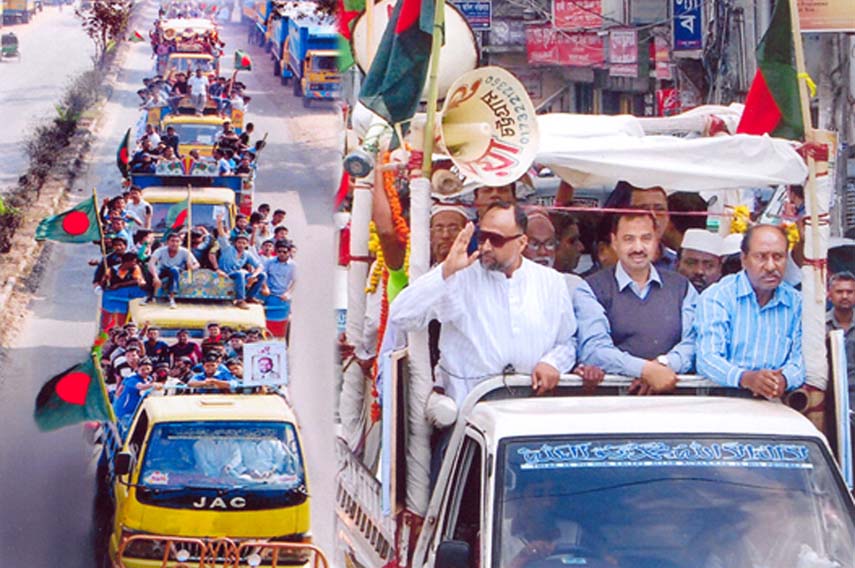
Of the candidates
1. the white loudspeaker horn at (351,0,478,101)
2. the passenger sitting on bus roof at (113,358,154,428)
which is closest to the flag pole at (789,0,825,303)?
the white loudspeaker horn at (351,0,478,101)

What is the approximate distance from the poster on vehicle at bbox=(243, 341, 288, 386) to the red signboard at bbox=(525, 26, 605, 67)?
61.2ft

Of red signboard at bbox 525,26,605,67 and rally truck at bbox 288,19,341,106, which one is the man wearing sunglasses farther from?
rally truck at bbox 288,19,341,106

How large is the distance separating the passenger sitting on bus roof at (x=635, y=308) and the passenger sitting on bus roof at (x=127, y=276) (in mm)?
12853

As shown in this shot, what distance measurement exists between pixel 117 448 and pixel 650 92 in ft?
64.2

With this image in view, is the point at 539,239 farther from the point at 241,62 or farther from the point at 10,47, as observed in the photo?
the point at 10,47

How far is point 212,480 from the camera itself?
40.7 ft

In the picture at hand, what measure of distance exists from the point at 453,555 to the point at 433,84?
2.05 metres

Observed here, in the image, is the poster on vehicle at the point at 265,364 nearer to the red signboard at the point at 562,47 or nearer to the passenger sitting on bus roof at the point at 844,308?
the passenger sitting on bus roof at the point at 844,308

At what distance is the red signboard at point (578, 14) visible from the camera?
31047mm

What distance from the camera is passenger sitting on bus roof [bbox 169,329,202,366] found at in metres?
16.2

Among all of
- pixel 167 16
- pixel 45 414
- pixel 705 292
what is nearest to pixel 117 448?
pixel 45 414

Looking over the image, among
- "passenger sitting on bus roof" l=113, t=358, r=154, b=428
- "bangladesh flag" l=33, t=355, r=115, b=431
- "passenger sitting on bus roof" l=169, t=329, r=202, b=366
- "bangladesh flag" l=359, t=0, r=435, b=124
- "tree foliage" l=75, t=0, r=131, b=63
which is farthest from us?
"tree foliage" l=75, t=0, r=131, b=63

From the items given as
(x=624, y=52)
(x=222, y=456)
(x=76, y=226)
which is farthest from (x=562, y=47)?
(x=222, y=456)

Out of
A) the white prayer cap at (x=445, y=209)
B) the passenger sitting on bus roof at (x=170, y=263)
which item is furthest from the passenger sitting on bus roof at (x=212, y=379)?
the white prayer cap at (x=445, y=209)
